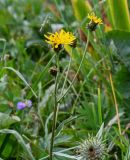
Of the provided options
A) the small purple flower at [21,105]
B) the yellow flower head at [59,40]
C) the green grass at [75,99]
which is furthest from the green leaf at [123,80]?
the yellow flower head at [59,40]

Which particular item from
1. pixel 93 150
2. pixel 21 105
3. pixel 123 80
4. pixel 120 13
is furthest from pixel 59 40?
pixel 120 13

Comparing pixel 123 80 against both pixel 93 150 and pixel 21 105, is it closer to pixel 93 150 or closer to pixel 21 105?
pixel 21 105

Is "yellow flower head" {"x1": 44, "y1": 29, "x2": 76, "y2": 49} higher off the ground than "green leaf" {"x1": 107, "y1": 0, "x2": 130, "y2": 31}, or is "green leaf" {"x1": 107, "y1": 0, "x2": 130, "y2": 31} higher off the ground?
"green leaf" {"x1": 107, "y1": 0, "x2": 130, "y2": 31}

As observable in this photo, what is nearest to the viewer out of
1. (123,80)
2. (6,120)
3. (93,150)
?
(93,150)

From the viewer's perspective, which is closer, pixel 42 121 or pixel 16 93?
pixel 42 121

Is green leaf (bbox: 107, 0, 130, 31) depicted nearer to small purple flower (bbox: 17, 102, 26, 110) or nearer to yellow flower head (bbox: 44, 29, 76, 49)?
small purple flower (bbox: 17, 102, 26, 110)

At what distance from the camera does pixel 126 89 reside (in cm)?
141

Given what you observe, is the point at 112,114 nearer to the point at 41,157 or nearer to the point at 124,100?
the point at 124,100

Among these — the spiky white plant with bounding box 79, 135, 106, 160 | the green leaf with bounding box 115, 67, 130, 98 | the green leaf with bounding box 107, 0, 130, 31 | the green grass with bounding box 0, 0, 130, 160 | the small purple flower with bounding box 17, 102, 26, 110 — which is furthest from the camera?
the green leaf with bounding box 107, 0, 130, 31

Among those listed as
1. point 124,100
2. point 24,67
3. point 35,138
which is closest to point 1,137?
point 35,138

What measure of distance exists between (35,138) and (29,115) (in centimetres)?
11

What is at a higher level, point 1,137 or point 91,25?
point 91,25

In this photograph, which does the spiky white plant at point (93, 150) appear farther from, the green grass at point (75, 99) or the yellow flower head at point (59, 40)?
the yellow flower head at point (59, 40)

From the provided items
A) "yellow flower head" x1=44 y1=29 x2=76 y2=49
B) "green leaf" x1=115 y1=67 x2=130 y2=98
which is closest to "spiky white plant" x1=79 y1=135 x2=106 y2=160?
"yellow flower head" x1=44 y1=29 x2=76 y2=49
